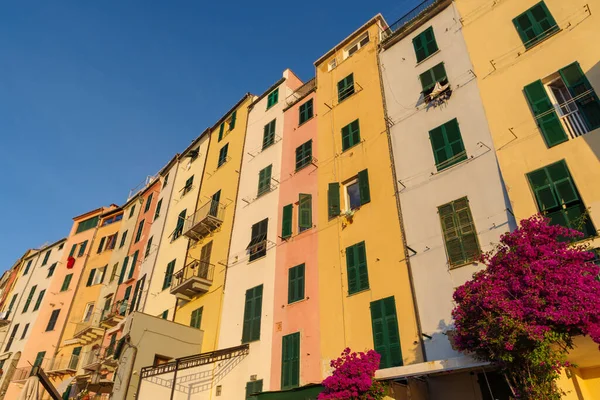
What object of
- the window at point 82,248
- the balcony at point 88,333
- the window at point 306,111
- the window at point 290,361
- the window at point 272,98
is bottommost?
the window at point 290,361

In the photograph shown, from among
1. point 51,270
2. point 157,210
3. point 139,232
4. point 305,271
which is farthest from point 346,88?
point 51,270

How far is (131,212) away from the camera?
37.0 m

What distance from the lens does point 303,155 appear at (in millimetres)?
20812

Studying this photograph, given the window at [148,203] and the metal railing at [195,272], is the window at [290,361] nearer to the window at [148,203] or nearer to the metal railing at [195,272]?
the metal railing at [195,272]

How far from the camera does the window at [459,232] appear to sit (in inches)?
497

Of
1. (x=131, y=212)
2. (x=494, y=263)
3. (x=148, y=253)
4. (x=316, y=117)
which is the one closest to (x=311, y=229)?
(x=316, y=117)

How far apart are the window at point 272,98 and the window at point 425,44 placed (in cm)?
971

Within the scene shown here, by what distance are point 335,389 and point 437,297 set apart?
161 inches

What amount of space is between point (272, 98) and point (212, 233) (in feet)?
29.2

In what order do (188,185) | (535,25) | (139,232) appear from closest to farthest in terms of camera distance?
(535,25) < (188,185) < (139,232)

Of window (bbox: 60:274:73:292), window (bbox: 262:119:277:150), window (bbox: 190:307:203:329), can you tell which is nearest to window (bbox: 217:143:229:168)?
window (bbox: 262:119:277:150)

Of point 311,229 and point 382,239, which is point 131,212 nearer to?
point 311,229

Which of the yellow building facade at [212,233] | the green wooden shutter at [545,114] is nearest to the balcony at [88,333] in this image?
the yellow building facade at [212,233]

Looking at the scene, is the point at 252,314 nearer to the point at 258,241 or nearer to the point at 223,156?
the point at 258,241
